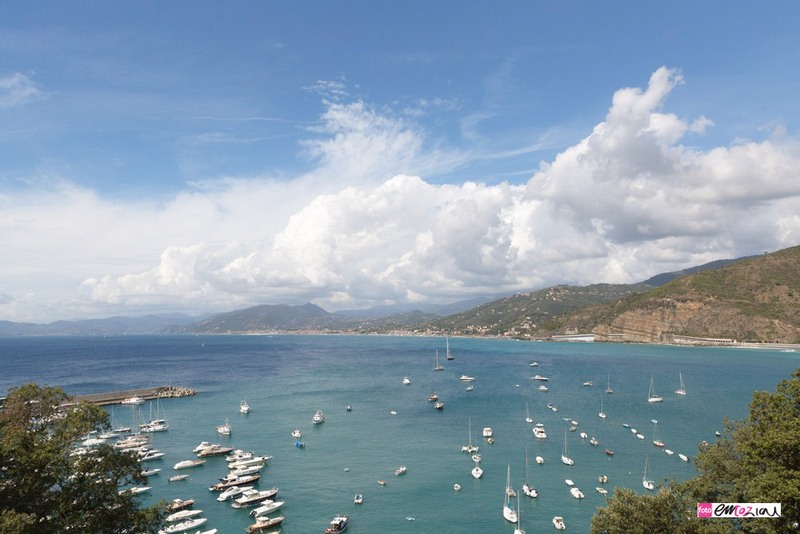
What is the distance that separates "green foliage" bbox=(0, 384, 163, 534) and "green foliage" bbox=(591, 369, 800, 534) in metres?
32.6

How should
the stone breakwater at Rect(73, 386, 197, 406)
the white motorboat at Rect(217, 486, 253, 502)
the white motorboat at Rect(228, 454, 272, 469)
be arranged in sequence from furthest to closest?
1. the stone breakwater at Rect(73, 386, 197, 406)
2. the white motorboat at Rect(228, 454, 272, 469)
3. the white motorboat at Rect(217, 486, 253, 502)

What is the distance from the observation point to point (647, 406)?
106 m

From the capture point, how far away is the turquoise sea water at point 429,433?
176 ft

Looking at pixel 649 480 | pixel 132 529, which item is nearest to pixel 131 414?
pixel 132 529

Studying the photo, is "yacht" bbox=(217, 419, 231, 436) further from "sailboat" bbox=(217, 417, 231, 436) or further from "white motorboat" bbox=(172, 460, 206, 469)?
"white motorboat" bbox=(172, 460, 206, 469)

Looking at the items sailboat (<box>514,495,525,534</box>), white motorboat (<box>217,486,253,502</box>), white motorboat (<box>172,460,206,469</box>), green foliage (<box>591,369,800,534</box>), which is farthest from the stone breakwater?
green foliage (<box>591,369,800,534</box>)

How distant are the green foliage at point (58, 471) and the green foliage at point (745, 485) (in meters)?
32.6

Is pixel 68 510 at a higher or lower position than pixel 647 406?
higher

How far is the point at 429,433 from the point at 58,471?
67.0 meters

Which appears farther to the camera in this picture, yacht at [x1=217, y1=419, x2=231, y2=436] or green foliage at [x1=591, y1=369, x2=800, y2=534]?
yacht at [x1=217, y1=419, x2=231, y2=436]

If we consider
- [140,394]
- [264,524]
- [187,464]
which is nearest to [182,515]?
[264,524]

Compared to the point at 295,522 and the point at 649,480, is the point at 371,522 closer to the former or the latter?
the point at 295,522

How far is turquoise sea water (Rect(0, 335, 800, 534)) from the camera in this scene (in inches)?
2112

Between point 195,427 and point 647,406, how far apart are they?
339 ft
